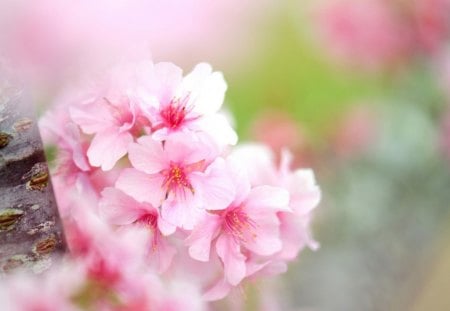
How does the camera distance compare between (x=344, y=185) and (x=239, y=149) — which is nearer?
(x=239, y=149)

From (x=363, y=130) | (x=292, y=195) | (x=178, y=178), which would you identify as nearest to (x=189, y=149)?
(x=178, y=178)

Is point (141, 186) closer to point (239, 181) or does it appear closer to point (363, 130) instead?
point (239, 181)

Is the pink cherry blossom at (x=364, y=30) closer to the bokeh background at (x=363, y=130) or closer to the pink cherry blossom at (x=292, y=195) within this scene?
Result: the bokeh background at (x=363, y=130)

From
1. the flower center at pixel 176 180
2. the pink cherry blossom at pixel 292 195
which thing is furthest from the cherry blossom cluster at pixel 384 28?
the flower center at pixel 176 180

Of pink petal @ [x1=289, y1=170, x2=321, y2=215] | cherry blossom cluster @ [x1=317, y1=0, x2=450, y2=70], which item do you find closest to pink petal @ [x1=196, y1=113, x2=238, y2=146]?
pink petal @ [x1=289, y1=170, x2=321, y2=215]

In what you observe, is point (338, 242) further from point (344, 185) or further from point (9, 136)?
point (9, 136)

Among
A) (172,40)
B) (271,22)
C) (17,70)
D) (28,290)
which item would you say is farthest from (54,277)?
(271,22)

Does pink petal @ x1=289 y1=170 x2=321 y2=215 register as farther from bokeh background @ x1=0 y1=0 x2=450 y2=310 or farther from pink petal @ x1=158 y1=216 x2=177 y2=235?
bokeh background @ x1=0 y1=0 x2=450 y2=310
